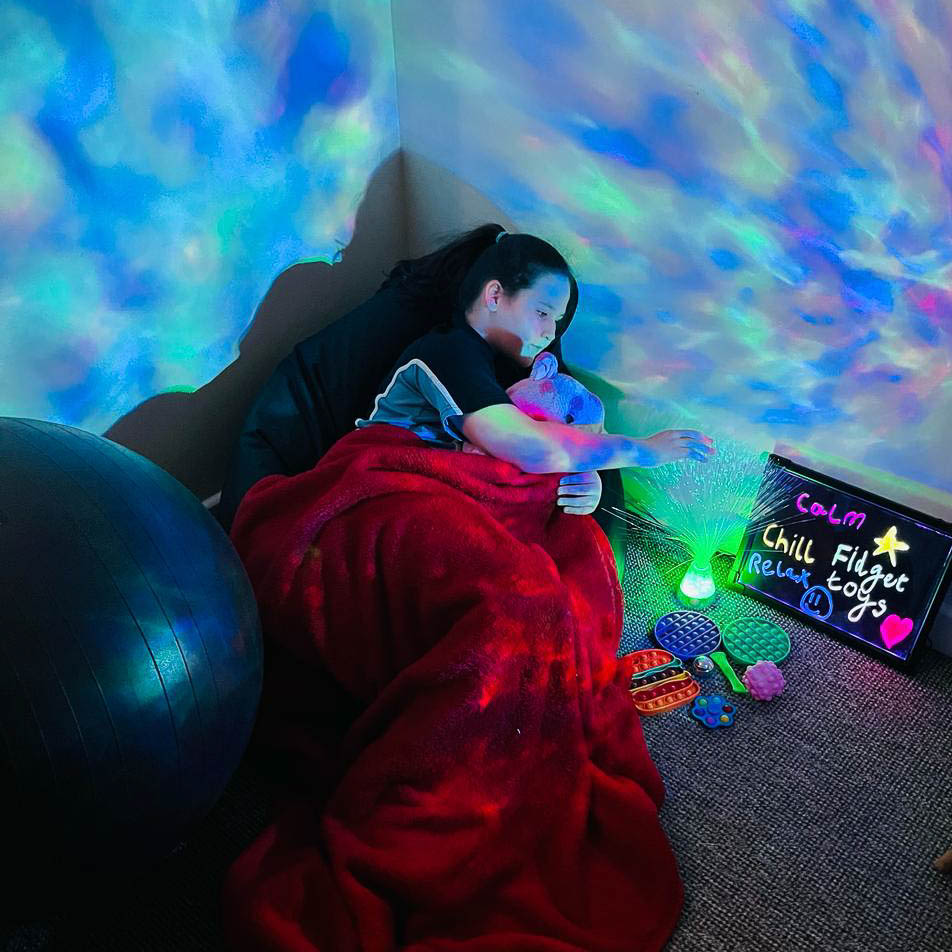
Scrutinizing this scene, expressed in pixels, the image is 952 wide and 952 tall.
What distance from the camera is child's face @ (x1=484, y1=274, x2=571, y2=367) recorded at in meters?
1.78

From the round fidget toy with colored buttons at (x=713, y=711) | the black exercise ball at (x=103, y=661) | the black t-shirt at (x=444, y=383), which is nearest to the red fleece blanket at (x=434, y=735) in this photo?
the black t-shirt at (x=444, y=383)

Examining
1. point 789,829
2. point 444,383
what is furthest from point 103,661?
point 789,829

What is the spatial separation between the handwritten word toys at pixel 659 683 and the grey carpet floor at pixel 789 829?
3 centimetres

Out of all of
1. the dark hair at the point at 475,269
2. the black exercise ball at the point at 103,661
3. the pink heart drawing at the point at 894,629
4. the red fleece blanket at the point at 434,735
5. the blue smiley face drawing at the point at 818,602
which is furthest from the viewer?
the blue smiley face drawing at the point at 818,602

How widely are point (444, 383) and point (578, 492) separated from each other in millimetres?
361

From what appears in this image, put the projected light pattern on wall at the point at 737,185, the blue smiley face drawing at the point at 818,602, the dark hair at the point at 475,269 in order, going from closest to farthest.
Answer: the projected light pattern on wall at the point at 737,185, the dark hair at the point at 475,269, the blue smiley face drawing at the point at 818,602

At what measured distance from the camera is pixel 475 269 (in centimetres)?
184

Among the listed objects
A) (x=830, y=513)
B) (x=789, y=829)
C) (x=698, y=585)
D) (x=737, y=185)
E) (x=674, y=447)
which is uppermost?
(x=737, y=185)

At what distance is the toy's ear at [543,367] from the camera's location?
1.88 metres

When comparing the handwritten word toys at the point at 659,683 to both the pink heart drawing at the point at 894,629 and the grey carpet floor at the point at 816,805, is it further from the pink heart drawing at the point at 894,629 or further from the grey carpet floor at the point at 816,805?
the pink heart drawing at the point at 894,629

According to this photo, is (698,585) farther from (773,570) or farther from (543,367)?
(543,367)

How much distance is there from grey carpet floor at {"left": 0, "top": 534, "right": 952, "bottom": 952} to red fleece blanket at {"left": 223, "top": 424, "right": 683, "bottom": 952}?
0.10 meters

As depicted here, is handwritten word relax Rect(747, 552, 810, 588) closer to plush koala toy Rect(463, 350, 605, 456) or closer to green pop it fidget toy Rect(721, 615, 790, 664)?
green pop it fidget toy Rect(721, 615, 790, 664)

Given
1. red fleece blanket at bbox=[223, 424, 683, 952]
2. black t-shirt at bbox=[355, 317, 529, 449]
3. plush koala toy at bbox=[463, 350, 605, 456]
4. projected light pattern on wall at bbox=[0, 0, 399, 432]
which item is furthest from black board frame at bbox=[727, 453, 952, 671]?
projected light pattern on wall at bbox=[0, 0, 399, 432]
